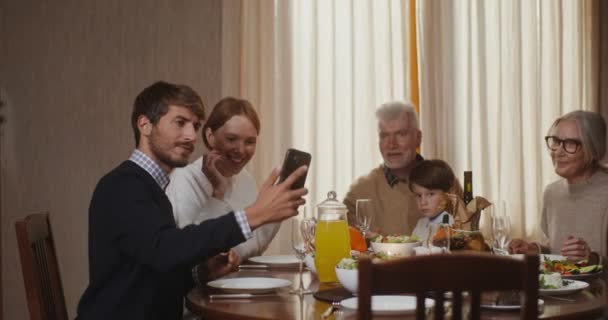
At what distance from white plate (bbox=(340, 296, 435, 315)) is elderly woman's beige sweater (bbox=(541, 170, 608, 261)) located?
4.20 ft

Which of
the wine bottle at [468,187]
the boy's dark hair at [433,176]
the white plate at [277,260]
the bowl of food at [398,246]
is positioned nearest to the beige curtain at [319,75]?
the boy's dark hair at [433,176]

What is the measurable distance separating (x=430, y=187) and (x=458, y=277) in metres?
1.91

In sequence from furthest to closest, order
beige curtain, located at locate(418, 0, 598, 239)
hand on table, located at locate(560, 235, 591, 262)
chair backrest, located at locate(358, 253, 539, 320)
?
beige curtain, located at locate(418, 0, 598, 239) < hand on table, located at locate(560, 235, 591, 262) < chair backrest, located at locate(358, 253, 539, 320)

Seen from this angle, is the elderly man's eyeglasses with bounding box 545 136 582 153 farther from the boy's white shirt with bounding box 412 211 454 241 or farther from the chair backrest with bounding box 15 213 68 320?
the chair backrest with bounding box 15 213 68 320

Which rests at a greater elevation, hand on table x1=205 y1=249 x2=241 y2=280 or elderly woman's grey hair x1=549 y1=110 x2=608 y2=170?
elderly woman's grey hair x1=549 y1=110 x2=608 y2=170

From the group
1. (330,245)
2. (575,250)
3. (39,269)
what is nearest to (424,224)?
(575,250)

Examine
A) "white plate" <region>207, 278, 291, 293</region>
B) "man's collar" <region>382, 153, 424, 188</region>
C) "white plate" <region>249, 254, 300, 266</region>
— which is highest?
"man's collar" <region>382, 153, 424, 188</region>

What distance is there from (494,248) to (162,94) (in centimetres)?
103

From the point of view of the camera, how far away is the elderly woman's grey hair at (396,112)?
11.5ft

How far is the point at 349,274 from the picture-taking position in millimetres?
1806

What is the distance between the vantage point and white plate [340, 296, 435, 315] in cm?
156

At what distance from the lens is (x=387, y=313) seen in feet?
5.10

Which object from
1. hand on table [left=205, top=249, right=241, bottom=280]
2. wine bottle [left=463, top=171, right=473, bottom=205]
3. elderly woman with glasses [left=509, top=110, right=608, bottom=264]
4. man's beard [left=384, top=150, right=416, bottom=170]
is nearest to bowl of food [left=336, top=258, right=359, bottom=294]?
hand on table [left=205, top=249, right=241, bottom=280]

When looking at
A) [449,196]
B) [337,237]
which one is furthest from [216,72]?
[337,237]
